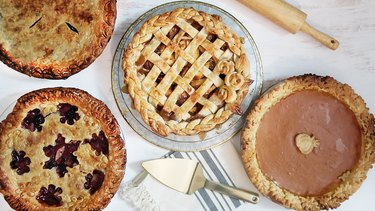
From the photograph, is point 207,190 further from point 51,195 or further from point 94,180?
point 51,195

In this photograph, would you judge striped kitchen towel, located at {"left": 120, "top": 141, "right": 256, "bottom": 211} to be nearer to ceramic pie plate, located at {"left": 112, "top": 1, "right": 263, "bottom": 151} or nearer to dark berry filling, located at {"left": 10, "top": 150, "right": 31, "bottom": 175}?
ceramic pie plate, located at {"left": 112, "top": 1, "right": 263, "bottom": 151}

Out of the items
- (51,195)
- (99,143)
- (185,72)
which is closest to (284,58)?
(185,72)

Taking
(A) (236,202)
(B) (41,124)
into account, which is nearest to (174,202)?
(A) (236,202)

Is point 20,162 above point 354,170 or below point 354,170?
below

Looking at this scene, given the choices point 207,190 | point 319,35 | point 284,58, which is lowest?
point 207,190

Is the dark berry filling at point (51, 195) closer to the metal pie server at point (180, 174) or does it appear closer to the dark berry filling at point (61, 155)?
the dark berry filling at point (61, 155)

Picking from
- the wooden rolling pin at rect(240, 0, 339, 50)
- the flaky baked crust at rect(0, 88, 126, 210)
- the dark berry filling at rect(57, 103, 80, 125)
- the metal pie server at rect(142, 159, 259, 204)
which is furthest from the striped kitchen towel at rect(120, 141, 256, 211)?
the wooden rolling pin at rect(240, 0, 339, 50)
